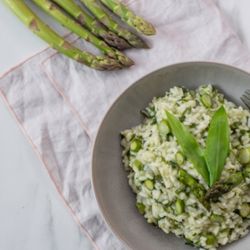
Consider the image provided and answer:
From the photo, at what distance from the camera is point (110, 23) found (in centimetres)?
187

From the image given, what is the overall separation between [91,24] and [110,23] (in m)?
0.07

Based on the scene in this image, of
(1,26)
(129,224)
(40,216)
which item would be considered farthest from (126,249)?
(1,26)

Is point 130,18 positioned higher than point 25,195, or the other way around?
point 130,18

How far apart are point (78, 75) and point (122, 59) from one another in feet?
0.54

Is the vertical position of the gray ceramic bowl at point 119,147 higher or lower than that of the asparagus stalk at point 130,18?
lower

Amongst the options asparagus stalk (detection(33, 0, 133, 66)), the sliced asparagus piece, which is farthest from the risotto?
asparagus stalk (detection(33, 0, 133, 66))

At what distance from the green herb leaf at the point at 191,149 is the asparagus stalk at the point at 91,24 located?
1.48ft

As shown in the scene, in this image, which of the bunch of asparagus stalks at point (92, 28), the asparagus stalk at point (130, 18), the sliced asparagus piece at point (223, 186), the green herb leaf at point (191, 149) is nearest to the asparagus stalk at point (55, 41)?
the bunch of asparagus stalks at point (92, 28)

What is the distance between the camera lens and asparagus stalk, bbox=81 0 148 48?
1861mm

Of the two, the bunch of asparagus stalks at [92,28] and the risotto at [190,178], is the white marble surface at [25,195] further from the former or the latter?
the risotto at [190,178]

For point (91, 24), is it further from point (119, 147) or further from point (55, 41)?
point (119, 147)

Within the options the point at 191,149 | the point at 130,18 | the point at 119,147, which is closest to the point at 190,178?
the point at 191,149

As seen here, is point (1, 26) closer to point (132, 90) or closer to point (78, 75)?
point (78, 75)

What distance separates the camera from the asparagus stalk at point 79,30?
185 centimetres
